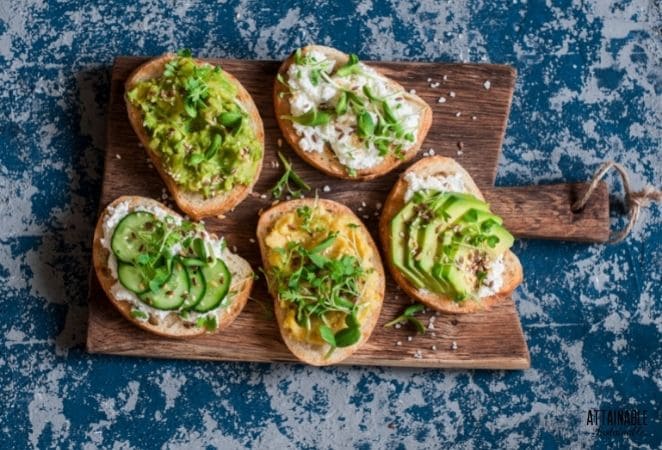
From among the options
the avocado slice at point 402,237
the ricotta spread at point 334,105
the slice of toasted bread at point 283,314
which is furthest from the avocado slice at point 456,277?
the ricotta spread at point 334,105

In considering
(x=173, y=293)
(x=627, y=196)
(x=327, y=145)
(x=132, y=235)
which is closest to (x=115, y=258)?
(x=132, y=235)

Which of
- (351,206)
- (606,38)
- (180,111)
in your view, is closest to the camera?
(180,111)

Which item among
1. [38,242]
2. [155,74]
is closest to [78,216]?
[38,242]

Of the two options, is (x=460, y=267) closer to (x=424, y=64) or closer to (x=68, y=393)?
(x=424, y=64)

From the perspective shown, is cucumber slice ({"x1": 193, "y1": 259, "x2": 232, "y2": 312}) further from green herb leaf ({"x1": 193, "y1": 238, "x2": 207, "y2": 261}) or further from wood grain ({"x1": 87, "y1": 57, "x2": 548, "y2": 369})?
wood grain ({"x1": 87, "y1": 57, "x2": 548, "y2": 369})

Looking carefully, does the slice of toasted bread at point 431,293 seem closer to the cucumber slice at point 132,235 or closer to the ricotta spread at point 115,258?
the ricotta spread at point 115,258

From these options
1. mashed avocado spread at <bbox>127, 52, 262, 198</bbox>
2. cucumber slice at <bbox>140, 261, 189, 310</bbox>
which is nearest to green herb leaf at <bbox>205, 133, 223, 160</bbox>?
mashed avocado spread at <bbox>127, 52, 262, 198</bbox>
